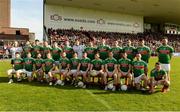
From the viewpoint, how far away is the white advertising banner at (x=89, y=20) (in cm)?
4159

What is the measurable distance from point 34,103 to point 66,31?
32.2 metres

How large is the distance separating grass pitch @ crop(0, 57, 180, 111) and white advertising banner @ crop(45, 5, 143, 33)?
30189 millimetres

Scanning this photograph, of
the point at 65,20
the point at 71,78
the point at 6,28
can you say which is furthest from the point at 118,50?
the point at 6,28

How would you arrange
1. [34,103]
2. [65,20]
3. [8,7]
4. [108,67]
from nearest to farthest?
1. [34,103]
2. [108,67]
3. [65,20]
4. [8,7]

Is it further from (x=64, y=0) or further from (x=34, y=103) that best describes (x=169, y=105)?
(x=64, y=0)

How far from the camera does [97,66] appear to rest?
484 inches

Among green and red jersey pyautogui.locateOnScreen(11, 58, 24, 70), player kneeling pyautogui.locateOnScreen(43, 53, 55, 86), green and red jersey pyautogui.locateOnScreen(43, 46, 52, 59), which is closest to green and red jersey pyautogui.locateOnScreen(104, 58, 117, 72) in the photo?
player kneeling pyautogui.locateOnScreen(43, 53, 55, 86)

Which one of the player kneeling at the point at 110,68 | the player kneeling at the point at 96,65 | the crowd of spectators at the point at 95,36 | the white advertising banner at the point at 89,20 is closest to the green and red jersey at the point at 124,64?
the player kneeling at the point at 110,68

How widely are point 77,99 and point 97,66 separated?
2560mm

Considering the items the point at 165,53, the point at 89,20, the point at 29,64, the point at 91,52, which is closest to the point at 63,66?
the point at 91,52

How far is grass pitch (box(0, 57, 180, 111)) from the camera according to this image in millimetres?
9047

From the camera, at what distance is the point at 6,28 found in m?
48.7

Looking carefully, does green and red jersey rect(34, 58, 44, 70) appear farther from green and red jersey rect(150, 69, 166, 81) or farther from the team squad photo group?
green and red jersey rect(150, 69, 166, 81)

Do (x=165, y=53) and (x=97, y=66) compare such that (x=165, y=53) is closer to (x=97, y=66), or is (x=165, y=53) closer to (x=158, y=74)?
(x=158, y=74)
